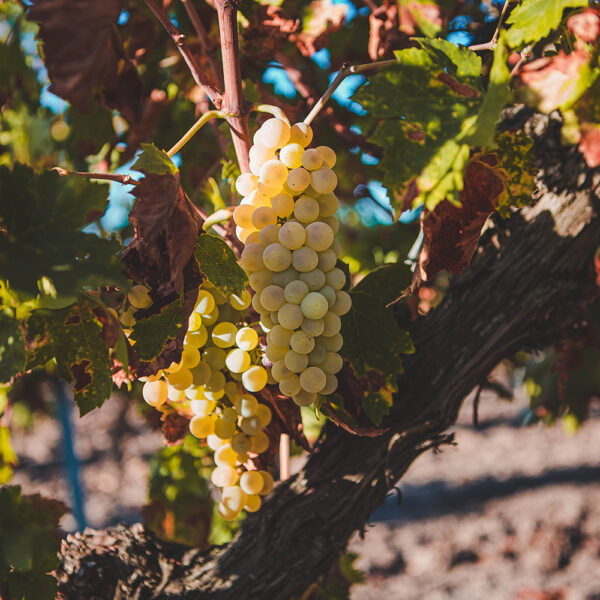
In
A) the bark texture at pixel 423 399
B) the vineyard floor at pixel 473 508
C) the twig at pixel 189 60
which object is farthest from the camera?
the vineyard floor at pixel 473 508

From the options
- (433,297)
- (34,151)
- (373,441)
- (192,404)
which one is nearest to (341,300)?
(192,404)

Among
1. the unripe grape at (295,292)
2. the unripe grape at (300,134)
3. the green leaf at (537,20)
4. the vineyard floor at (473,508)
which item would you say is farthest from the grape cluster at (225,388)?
the vineyard floor at (473,508)

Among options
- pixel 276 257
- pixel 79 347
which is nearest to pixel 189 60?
pixel 276 257

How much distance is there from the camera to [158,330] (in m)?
0.69

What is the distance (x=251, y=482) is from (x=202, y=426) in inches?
4.4

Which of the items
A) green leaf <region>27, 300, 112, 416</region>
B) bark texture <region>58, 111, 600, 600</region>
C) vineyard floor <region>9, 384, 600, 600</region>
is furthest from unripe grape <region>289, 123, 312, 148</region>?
vineyard floor <region>9, 384, 600, 600</region>

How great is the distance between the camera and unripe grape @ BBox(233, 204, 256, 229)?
2.23ft

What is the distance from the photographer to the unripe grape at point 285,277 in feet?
2.17

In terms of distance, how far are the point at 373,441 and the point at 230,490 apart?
273mm

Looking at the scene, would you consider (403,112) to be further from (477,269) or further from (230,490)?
(230,490)

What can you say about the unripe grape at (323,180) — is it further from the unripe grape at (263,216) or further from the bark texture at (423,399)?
the bark texture at (423,399)

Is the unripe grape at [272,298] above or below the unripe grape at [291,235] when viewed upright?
below

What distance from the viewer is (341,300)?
68 cm

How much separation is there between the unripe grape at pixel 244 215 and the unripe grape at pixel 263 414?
28 cm
